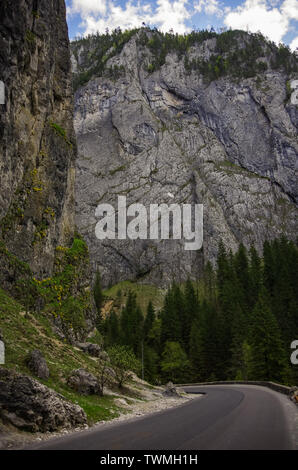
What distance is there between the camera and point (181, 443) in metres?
10.8

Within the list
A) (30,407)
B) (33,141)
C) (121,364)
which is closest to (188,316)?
(121,364)

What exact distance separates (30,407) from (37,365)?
22.5 ft

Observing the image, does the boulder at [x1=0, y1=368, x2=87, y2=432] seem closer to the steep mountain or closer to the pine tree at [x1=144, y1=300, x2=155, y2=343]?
the steep mountain

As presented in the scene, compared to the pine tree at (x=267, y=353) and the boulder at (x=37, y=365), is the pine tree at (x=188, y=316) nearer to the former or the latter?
the pine tree at (x=267, y=353)

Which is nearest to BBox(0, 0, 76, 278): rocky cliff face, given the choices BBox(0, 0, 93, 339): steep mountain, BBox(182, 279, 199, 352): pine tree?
BBox(0, 0, 93, 339): steep mountain

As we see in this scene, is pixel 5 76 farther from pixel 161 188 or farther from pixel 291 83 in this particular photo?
pixel 291 83

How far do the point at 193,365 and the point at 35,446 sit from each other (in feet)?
210

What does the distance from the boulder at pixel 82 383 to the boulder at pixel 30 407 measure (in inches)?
265

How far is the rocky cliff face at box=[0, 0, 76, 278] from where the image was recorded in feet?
119

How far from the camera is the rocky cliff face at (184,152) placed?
487 ft

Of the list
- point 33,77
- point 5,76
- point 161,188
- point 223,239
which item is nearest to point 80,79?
point 161,188

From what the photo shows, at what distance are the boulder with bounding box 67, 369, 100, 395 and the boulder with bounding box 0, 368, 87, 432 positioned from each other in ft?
22.1

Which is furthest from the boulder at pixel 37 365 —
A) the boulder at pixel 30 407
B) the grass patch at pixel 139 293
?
the grass patch at pixel 139 293

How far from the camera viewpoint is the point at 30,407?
14.4 m
